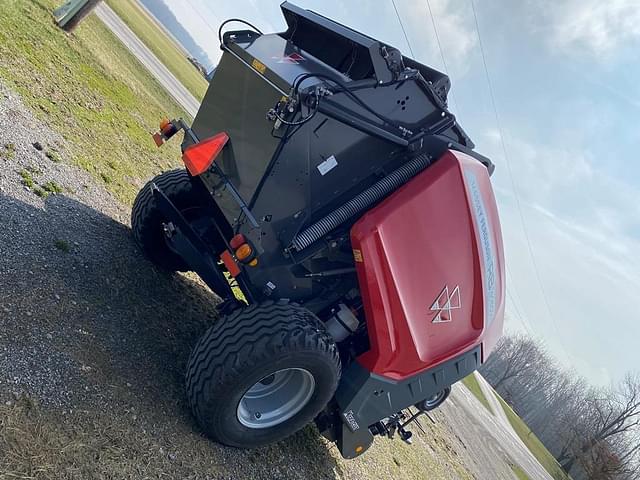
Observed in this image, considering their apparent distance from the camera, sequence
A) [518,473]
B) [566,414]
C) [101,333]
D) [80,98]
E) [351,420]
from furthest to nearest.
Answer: [566,414] → [518,473] → [80,98] → [351,420] → [101,333]

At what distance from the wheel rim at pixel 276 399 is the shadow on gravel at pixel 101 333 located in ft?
1.12

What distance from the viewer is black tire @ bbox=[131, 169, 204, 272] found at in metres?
5.56

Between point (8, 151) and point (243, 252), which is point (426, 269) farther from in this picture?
point (8, 151)

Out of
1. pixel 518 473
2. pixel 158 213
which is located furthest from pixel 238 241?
pixel 518 473

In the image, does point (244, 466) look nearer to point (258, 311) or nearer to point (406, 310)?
point (258, 311)

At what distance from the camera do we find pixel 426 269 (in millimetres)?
4430

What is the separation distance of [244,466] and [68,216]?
2.94 metres

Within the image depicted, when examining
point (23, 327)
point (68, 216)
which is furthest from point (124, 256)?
point (23, 327)

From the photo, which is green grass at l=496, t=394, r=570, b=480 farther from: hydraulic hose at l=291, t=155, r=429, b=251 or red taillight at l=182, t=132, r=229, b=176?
red taillight at l=182, t=132, r=229, b=176

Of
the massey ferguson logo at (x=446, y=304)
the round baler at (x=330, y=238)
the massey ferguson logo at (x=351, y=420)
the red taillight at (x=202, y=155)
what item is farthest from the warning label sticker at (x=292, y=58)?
the massey ferguson logo at (x=351, y=420)

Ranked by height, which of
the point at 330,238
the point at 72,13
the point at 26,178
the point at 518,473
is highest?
the point at 330,238

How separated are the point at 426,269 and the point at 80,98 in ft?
21.7

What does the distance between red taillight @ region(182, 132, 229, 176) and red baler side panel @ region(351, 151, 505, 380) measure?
1.23m

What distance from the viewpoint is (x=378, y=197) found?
4484mm
